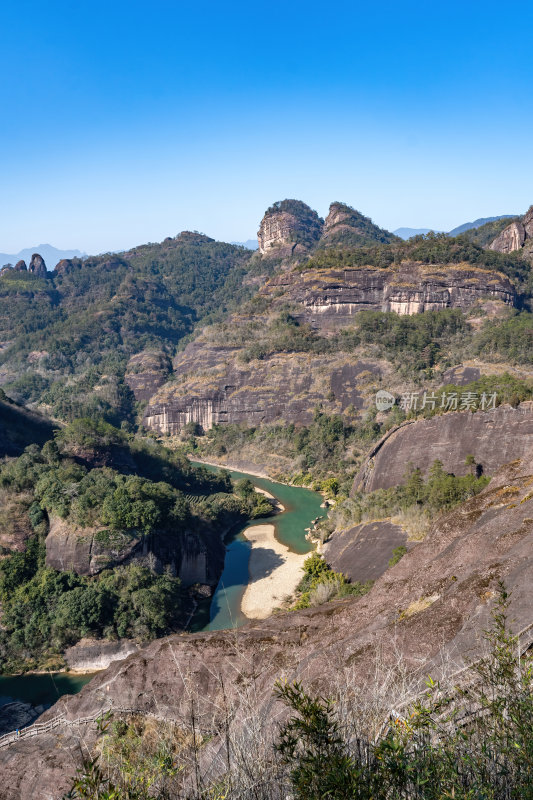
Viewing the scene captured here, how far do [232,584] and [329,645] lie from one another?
19546 mm

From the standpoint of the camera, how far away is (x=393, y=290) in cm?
6744

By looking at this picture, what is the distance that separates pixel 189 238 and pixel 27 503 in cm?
15317

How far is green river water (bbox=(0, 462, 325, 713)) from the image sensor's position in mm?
21188

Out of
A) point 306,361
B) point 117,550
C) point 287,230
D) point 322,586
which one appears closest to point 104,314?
point 287,230

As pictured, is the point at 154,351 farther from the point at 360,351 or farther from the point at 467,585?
the point at 467,585

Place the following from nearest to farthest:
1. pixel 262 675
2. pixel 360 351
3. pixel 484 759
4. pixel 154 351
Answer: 1. pixel 484 759
2. pixel 262 675
3. pixel 360 351
4. pixel 154 351

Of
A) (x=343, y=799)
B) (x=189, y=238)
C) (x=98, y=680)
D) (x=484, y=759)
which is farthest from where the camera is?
(x=189, y=238)

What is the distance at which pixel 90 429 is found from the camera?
38.0 meters

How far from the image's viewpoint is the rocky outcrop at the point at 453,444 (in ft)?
97.5

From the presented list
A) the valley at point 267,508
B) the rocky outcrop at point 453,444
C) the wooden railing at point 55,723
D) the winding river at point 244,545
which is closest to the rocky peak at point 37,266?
the valley at point 267,508

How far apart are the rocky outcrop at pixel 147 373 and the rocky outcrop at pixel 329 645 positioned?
222ft

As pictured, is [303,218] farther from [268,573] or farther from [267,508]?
[268,573]

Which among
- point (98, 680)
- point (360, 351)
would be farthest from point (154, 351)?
point (98, 680)

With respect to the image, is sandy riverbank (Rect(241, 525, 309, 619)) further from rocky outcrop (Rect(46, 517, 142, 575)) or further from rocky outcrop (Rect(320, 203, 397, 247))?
rocky outcrop (Rect(320, 203, 397, 247))
